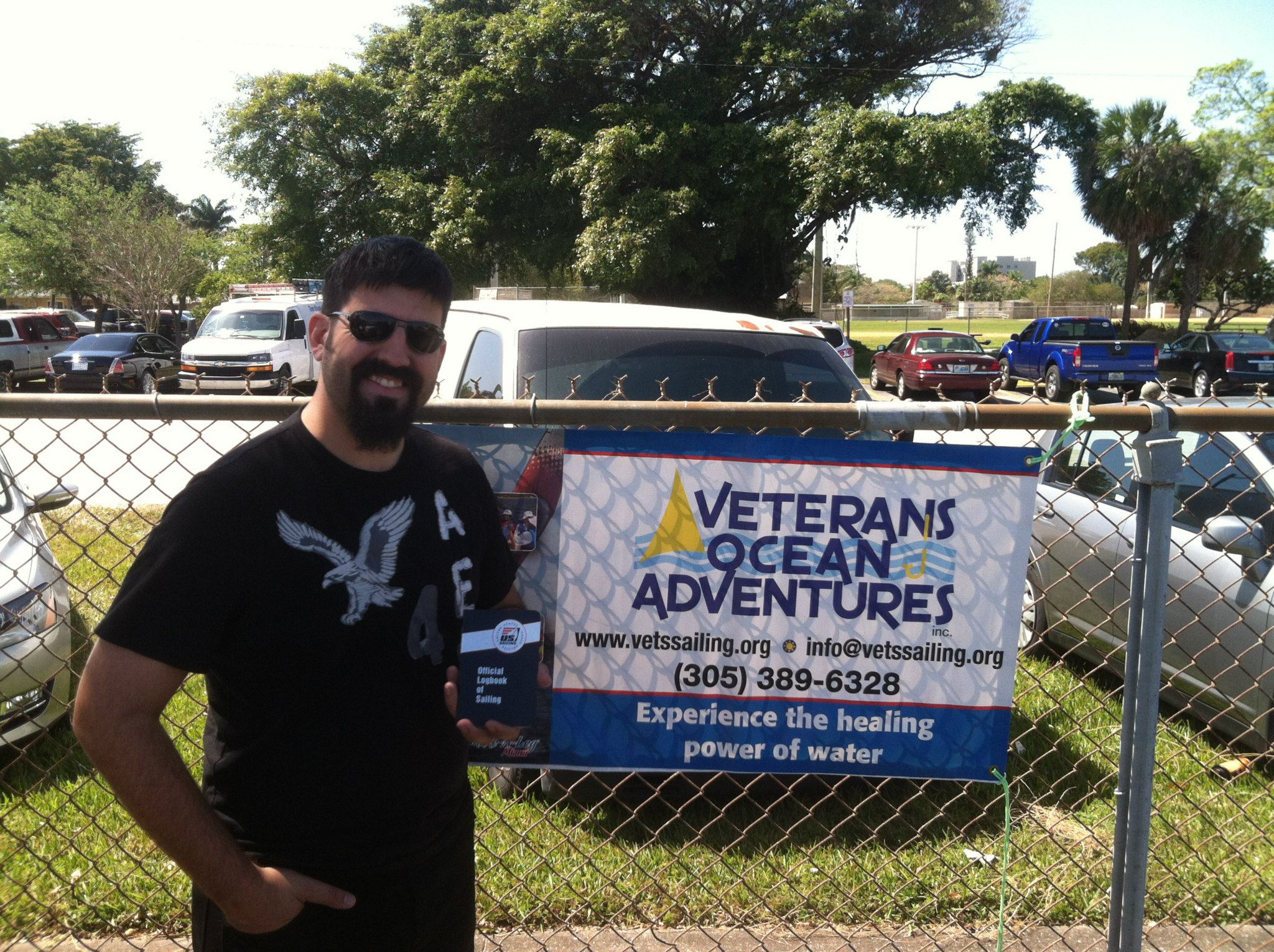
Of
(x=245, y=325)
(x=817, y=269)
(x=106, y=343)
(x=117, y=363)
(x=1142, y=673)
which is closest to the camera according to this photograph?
(x=1142, y=673)

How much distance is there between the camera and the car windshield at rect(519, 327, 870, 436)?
432 cm

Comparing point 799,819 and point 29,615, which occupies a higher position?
point 29,615

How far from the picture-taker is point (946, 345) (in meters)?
23.9

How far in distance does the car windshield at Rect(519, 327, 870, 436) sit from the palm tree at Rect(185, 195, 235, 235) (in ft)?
297

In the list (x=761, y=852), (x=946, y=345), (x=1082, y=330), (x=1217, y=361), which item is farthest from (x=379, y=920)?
(x=1082, y=330)

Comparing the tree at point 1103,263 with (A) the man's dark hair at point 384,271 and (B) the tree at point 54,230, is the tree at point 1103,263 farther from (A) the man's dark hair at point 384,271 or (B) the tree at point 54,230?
(A) the man's dark hair at point 384,271

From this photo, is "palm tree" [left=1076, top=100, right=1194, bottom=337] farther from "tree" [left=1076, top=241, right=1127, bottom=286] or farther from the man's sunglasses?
"tree" [left=1076, top=241, right=1127, bottom=286]

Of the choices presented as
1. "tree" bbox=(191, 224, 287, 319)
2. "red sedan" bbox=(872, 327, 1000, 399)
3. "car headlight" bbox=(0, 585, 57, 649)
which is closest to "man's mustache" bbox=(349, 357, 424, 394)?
"car headlight" bbox=(0, 585, 57, 649)

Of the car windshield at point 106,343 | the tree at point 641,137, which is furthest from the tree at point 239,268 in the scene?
the car windshield at point 106,343

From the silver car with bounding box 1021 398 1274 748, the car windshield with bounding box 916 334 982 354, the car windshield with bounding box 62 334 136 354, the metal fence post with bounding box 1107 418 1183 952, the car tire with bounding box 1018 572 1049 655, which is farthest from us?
the car windshield with bounding box 916 334 982 354

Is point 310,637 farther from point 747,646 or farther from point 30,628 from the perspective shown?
point 30,628

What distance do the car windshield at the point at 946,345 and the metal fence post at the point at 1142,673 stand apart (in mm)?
22167

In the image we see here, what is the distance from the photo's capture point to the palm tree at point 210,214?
86.6 metres

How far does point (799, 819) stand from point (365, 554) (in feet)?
8.70
